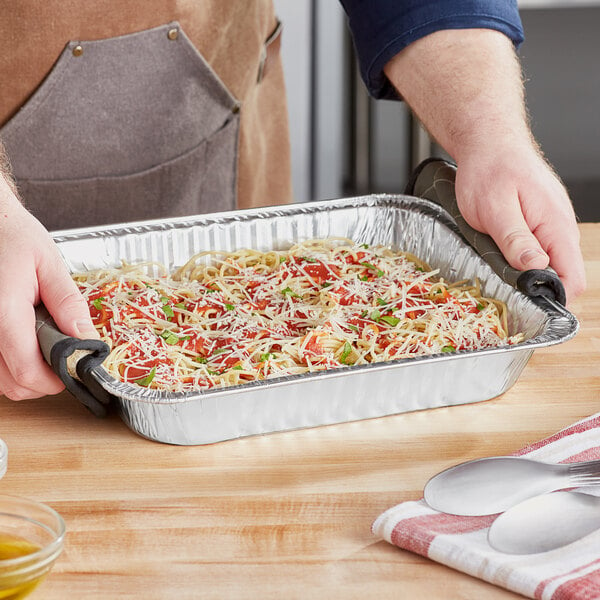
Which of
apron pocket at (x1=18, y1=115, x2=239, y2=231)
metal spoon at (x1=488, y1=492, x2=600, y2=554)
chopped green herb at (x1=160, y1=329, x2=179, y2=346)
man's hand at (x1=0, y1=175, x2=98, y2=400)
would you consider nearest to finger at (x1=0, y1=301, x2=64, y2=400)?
man's hand at (x1=0, y1=175, x2=98, y2=400)

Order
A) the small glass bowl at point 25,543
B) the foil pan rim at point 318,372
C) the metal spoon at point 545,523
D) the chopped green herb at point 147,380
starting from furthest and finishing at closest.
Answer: the chopped green herb at point 147,380, the foil pan rim at point 318,372, the metal spoon at point 545,523, the small glass bowl at point 25,543

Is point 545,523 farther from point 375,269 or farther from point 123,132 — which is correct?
point 123,132

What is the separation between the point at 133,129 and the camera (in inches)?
78.5

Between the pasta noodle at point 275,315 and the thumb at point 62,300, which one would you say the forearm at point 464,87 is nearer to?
the pasta noodle at point 275,315

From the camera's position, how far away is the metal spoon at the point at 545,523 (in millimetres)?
956

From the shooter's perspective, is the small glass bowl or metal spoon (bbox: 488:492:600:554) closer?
the small glass bowl

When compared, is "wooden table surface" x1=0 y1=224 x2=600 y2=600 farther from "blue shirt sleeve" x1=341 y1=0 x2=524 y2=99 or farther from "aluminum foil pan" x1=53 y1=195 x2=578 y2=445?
"blue shirt sleeve" x1=341 y1=0 x2=524 y2=99

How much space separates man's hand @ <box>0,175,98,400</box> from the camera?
1209 mm

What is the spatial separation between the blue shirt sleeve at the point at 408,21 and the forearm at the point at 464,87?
0.06 feet

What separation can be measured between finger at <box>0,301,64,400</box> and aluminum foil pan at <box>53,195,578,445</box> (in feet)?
0.27

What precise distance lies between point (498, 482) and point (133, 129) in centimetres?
124

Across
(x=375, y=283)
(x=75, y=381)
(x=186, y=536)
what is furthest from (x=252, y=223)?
(x=186, y=536)

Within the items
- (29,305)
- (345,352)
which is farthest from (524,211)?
(29,305)

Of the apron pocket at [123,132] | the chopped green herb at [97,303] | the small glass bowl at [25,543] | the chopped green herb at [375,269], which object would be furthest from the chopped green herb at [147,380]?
the apron pocket at [123,132]
